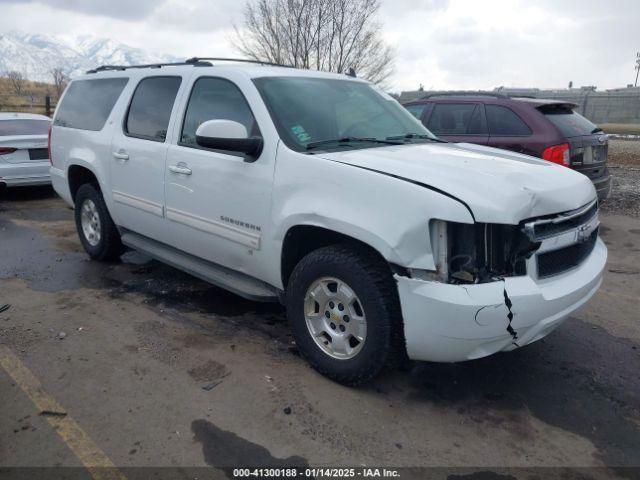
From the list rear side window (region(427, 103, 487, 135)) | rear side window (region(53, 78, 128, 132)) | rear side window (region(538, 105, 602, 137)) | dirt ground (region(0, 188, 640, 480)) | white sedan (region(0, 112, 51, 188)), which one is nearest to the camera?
dirt ground (region(0, 188, 640, 480))

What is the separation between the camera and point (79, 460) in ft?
8.55

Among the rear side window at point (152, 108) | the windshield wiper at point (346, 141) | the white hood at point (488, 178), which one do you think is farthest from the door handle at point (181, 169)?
the white hood at point (488, 178)

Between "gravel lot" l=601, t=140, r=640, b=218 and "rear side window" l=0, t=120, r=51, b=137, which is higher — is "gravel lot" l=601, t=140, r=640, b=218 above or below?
below

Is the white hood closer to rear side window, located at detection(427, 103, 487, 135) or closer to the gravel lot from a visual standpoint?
rear side window, located at detection(427, 103, 487, 135)

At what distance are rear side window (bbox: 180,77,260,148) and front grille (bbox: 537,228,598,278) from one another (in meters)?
1.95

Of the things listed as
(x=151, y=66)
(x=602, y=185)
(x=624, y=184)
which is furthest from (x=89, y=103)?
(x=624, y=184)

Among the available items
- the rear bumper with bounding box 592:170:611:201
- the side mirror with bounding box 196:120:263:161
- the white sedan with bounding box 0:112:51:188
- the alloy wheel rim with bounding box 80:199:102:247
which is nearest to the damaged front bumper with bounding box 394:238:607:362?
the side mirror with bounding box 196:120:263:161

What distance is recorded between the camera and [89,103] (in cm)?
547

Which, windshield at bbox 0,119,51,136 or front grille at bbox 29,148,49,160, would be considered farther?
windshield at bbox 0,119,51,136

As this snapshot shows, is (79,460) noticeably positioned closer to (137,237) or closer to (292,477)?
(292,477)

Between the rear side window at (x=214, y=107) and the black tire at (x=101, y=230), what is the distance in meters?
1.67

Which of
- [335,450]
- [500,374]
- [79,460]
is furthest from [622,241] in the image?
[79,460]

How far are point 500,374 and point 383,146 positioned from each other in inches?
67.1

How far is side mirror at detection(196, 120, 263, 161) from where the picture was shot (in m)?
3.39
